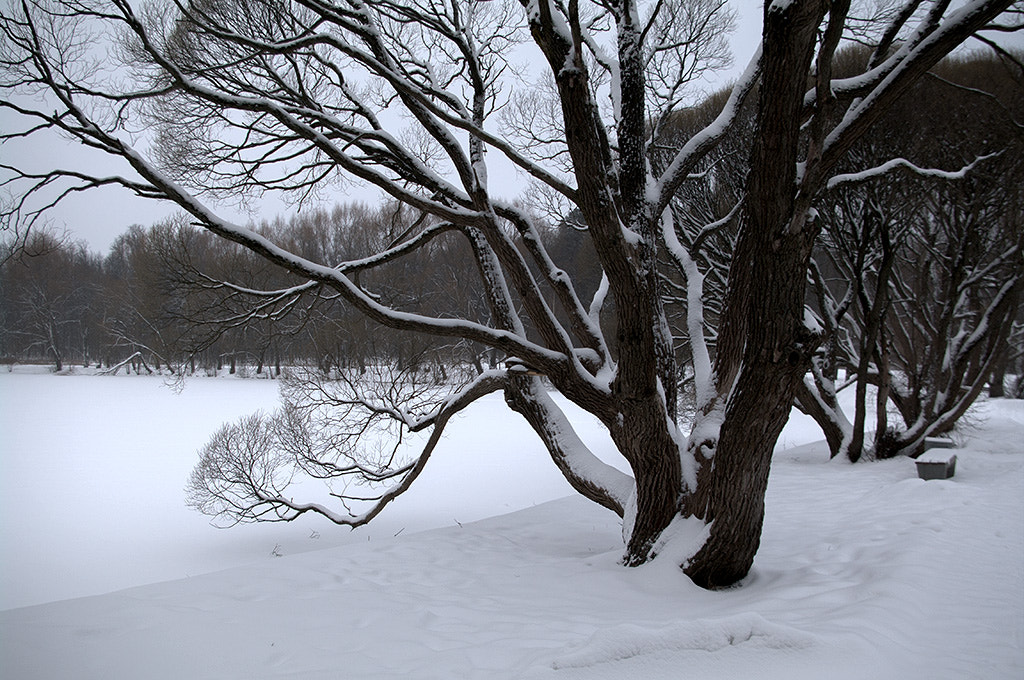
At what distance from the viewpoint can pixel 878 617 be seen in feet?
9.78

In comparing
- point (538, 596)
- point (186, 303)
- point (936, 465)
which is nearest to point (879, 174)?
point (936, 465)

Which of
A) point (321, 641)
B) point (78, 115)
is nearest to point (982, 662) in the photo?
point (321, 641)

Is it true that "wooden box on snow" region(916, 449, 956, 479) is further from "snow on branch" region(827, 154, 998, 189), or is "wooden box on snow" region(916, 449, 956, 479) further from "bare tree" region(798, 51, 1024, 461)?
"snow on branch" region(827, 154, 998, 189)

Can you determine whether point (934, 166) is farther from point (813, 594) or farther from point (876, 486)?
point (813, 594)

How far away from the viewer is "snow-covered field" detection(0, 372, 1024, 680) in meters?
2.67

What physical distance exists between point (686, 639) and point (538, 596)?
1.66 metres

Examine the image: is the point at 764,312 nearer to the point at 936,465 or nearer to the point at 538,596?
the point at 538,596

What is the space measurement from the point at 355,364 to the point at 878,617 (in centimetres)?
713

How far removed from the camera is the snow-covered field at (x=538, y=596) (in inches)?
105

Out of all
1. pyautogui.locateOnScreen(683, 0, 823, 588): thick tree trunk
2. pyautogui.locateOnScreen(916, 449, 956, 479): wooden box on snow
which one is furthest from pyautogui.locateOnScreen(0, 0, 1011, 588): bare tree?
pyautogui.locateOnScreen(916, 449, 956, 479): wooden box on snow

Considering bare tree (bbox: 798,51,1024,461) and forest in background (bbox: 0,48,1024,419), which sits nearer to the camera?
forest in background (bbox: 0,48,1024,419)

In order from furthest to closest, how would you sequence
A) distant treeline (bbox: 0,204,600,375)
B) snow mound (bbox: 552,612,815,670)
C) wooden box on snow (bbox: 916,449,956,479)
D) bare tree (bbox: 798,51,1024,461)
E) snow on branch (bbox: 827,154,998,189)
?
bare tree (bbox: 798,51,1024,461) < wooden box on snow (bbox: 916,449,956,479) < distant treeline (bbox: 0,204,600,375) < snow on branch (bbox: 827,154,998,189) < snow mound (bbox: 552,612,815,670)

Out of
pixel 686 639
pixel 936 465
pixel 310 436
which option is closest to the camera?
pixel 686 639

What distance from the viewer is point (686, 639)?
2654 millimetres
